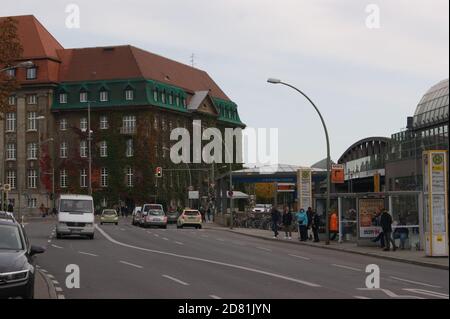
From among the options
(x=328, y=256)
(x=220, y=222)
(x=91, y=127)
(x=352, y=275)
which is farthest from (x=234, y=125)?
(x=352, y=275)

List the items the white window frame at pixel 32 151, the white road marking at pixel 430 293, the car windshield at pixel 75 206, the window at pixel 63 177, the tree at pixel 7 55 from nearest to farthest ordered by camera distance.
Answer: the white road marking at pixel 430 293, the tree at pixel 7 55, the car windshield at pixel 75 206, the white window frame at pixel 32 151, the window at pixel 63 177

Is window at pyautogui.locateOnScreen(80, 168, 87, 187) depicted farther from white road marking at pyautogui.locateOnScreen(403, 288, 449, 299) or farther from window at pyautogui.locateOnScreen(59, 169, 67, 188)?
white road marking at pyautogui.locateOnScreen(403, 288, 449, 299)

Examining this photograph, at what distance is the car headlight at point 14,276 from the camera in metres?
13.5

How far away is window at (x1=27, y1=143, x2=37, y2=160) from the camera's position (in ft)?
336

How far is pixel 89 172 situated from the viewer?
94.6 metres

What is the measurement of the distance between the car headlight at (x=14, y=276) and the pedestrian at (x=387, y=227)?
2019cm

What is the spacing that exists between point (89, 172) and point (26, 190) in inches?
446

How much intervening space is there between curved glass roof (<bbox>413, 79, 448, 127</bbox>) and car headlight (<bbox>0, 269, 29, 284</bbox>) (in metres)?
51.2

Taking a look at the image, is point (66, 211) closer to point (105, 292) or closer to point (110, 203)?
point (105, 292)

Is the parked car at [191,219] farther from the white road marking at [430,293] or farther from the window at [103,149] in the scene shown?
the white road marking at [430,293]

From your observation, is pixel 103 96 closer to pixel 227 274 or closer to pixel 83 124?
pixel 83 124

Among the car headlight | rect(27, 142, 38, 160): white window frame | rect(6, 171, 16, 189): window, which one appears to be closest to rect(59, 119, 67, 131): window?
rect(27, 142, 38, 160): white window frame

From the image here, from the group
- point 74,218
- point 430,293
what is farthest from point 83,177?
point 430,293

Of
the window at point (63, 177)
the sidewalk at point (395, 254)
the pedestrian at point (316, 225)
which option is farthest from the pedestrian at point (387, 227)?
the window at point (63, 177)
